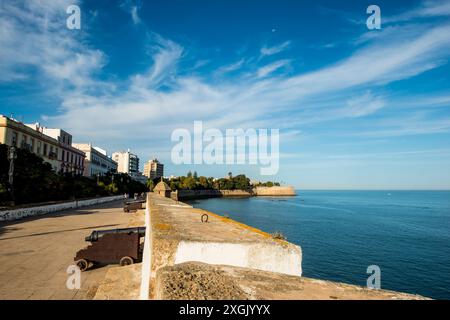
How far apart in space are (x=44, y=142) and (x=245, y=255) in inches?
1848

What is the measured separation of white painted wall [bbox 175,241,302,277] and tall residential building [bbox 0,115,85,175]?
3787cm

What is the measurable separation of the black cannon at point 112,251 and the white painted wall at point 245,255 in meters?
5.13

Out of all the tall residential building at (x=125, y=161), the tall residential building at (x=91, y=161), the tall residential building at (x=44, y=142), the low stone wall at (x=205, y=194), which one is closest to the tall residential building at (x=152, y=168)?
the tall residential building at (x=125, y=161)

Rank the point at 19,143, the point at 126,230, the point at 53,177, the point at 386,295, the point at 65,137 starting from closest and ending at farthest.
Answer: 1. the point at 386,295
2. the point at 126,230
3. the point at 53,177
4. the point at 19,143
5. the point at 65,137

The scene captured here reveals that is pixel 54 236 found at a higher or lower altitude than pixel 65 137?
lower

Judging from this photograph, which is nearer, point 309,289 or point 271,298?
point 271,298

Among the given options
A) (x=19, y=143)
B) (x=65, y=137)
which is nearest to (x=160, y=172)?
(x=65, y=137)

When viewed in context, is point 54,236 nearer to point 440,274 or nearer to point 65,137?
point 440,274

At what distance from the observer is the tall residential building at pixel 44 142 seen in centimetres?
3250

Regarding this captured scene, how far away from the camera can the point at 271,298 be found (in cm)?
185

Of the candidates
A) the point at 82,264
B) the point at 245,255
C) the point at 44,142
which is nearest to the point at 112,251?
the point at 82,264

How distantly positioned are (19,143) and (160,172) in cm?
15448

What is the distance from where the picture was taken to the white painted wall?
126 inches
